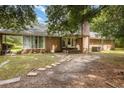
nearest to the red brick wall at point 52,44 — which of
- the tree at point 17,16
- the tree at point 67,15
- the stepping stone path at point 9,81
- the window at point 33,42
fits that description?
the window at point 33,42

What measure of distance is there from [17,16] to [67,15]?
1338 millimetres

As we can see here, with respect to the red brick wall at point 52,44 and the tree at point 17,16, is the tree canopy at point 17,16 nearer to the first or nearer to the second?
the tree at point 17,16

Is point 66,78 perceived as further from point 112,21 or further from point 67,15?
point 112,21

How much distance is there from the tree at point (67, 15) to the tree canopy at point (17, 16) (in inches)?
20.5

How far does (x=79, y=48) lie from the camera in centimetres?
1134

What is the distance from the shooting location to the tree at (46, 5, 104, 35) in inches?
211

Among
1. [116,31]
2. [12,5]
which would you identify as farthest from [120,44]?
[12,5]

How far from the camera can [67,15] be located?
19.2 ft

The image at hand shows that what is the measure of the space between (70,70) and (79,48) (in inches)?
239

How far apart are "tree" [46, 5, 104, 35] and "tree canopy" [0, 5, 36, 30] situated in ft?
1.71

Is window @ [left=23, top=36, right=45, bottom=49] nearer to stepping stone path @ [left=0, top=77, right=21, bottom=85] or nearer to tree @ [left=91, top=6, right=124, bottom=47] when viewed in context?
tree @ [left=91, top=6, right=124, bottom=47]

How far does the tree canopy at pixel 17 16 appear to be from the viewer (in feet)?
18.4

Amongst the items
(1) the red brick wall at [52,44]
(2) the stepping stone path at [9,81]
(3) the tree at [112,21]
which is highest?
(3) the tree at [112,21]
